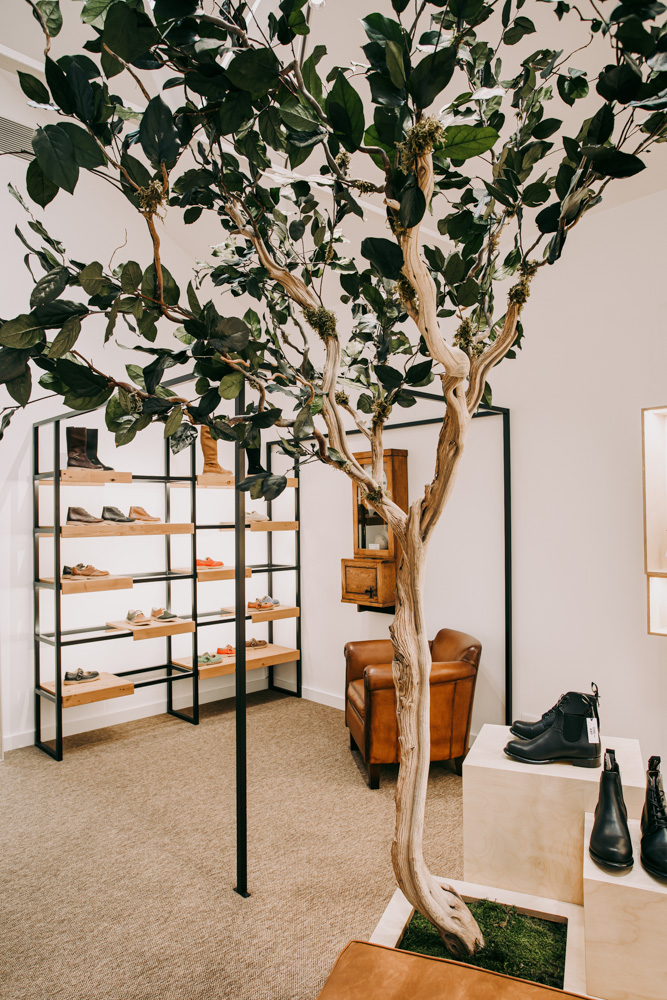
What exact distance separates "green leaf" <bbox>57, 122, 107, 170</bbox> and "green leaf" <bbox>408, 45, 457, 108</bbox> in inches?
14.1

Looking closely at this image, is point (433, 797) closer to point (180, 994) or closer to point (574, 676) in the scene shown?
point (574, 676)

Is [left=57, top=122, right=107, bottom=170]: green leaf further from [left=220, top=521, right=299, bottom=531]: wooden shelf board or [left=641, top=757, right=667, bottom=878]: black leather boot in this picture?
[left=220, top=521, right=299, bottom=531]: wooden shelf board

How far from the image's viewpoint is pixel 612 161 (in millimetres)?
769

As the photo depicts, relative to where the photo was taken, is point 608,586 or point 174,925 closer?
point 174,925

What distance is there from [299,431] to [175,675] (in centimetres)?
397

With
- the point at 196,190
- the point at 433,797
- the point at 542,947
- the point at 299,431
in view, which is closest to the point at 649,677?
the point at 433,797

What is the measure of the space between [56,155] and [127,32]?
0.14 metres

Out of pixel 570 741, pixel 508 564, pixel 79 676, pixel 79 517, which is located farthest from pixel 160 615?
pixel 570 741

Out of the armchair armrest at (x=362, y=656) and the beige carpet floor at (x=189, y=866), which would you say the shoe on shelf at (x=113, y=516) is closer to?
the beige carpet floor at (x=189, y=866)

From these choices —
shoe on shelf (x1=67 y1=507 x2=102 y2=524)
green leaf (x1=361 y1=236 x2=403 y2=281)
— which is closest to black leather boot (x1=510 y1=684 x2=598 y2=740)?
green leaf (x1=361 y1=236 x2=403 y2=281)

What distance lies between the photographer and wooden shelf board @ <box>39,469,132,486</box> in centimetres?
382

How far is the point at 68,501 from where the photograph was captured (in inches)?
170

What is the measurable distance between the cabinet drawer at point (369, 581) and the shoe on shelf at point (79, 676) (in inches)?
69.8

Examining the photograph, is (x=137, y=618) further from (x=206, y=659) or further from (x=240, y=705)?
(x=240, y=705)
